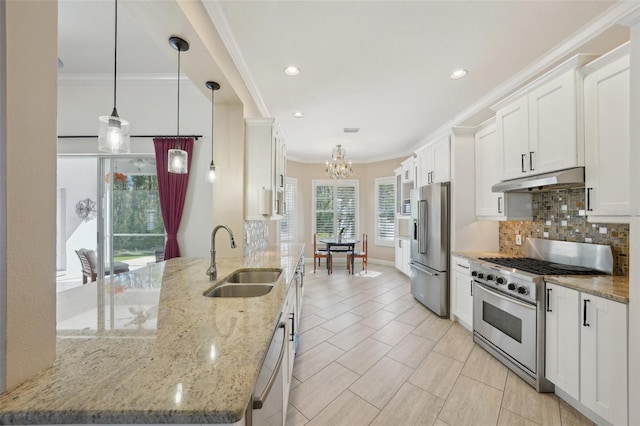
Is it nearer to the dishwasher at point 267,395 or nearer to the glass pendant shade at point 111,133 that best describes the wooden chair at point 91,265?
the glass pendant shade at point 111,133

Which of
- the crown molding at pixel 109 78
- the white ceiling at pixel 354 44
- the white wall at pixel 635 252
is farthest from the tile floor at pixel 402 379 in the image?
the crown molding at pixel 109 78

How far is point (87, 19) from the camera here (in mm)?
2432

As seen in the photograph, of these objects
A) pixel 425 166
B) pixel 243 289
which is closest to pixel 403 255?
pixel 425 166

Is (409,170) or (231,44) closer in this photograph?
(231,44)

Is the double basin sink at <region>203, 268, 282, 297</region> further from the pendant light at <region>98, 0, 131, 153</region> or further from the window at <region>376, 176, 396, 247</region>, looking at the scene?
the window at <region>376, 176, 396, 247</region>

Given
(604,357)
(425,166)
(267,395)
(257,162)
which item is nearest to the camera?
(267,395)

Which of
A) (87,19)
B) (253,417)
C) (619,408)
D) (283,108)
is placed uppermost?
(87,19)

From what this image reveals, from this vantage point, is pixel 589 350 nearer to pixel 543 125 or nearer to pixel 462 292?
pixel 462 292

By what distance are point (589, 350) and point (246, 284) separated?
232 centimetres

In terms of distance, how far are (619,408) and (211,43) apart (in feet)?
11.9

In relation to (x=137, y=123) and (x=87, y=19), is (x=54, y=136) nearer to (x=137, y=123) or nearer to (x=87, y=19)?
(x=87, y=19)

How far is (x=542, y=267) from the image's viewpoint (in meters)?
2.42

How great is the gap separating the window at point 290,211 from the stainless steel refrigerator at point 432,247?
3801mm

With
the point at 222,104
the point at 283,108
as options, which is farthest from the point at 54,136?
the point at 283,108
